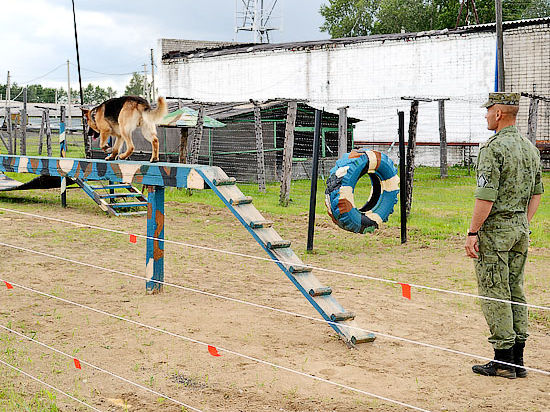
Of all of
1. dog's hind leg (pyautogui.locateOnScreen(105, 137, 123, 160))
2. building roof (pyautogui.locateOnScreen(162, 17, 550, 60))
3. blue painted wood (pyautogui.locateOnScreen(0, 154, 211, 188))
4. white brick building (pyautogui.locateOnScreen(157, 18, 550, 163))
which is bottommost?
blue painted wood (pyautogui.locateOnScreen(0, 154, 211, 188))

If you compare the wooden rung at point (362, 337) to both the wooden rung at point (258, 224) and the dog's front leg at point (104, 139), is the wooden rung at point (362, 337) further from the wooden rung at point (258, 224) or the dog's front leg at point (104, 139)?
the dog's front leg at point (104, 139)

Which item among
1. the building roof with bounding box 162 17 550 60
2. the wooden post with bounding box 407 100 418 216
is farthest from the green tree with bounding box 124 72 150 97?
the wooden post with bounding box 407 100 418 216

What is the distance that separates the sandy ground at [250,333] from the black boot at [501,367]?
79 mm

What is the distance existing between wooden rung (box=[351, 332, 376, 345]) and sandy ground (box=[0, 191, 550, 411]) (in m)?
0.07

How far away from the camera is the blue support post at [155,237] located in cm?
727

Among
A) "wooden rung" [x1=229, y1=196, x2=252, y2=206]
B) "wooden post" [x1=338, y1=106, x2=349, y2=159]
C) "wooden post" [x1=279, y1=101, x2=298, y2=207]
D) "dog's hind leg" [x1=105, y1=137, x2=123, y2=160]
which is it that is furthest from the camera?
"wooden post" [x1=338, y1=106, x2=349, y2=159]

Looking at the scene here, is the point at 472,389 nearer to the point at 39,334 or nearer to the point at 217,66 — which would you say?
the point at 39,334

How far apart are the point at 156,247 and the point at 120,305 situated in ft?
2.40

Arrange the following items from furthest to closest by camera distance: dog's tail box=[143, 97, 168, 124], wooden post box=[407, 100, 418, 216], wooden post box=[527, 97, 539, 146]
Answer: wooden post box=[527, 97, 539, 146]
wooden post box=[407, 100, 418, 216]
dog's tail box=[143, 97, 168, 124]

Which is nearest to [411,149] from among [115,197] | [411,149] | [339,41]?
[411,149]

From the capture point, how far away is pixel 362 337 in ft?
18.5

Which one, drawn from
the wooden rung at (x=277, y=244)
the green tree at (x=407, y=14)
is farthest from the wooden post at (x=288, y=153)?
the green tree at (x=407, y=14)

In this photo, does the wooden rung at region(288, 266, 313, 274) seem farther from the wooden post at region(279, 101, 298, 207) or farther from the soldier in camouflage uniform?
the wooden post at region(279, 101, 298, 207)

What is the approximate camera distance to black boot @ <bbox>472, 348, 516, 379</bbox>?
4.92m
